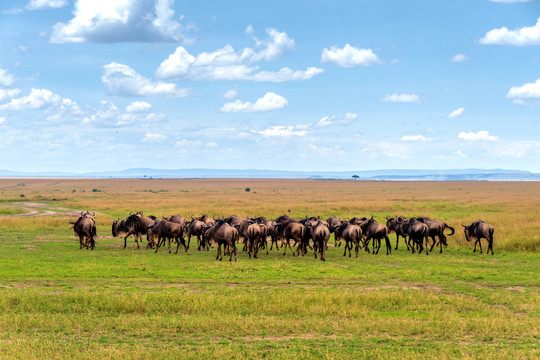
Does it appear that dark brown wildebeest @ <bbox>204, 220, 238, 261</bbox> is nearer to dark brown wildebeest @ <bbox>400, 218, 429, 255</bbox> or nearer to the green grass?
the green grass

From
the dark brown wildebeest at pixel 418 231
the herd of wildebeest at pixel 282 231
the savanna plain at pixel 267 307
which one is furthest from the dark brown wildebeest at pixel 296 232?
the dark brown wildebeest at pixel 418 231

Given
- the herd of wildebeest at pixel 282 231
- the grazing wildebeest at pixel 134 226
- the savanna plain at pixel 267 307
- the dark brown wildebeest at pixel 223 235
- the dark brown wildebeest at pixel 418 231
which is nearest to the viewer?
the savanna plain at pixel 267 307

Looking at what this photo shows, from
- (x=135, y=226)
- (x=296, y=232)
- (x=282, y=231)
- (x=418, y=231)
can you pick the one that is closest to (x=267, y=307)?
(x=296, y=232)

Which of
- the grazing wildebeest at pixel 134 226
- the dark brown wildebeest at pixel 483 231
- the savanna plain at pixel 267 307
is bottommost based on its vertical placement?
the savanna plain at pixel 267 307

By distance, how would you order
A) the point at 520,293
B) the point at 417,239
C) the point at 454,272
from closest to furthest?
the point at 520,293
the point at 454,272
the point at 417,239

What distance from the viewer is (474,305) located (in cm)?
1504

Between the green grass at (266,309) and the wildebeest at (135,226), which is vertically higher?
the wildebeest at (135,226)

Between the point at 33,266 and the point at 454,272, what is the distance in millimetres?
16290

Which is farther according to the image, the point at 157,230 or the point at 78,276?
the point at 157,230

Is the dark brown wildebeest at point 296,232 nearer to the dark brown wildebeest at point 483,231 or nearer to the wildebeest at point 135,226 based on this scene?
the wildebeest at point 135,226

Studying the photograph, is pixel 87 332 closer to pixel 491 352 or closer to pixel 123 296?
pixel 123 296

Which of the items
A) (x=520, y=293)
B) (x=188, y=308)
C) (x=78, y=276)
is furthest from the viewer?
(x=78, y=276)

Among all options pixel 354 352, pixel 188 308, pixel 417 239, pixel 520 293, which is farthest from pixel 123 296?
pixel 417 239

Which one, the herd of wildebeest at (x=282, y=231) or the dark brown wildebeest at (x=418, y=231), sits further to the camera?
the dark brown wildebeest at (x=418, y=231)
